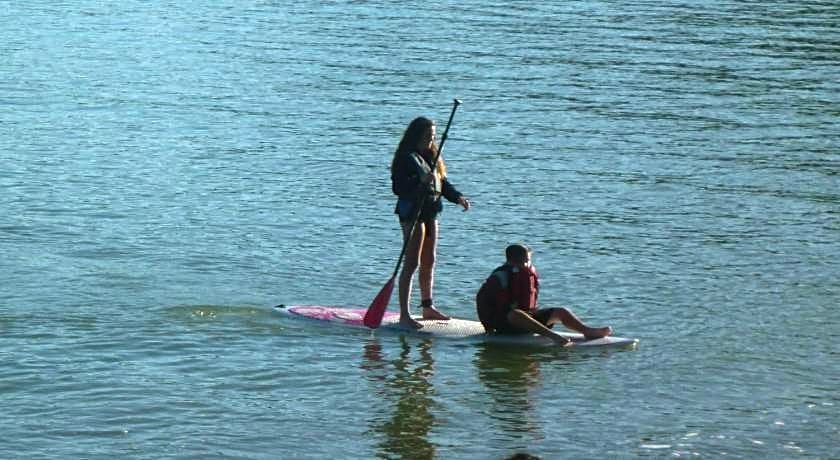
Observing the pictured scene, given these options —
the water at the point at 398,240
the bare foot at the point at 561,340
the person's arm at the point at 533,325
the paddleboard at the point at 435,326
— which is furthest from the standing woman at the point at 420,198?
the bare foot at the point at 561,340

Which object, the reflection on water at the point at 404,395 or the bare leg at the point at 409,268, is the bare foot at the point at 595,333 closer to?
the reflection on water at the point at 404,395

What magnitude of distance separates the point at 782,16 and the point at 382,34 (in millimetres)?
12051

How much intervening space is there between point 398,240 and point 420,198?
5201 mm

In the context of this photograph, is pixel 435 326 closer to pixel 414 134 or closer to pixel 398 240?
pixel 414 134

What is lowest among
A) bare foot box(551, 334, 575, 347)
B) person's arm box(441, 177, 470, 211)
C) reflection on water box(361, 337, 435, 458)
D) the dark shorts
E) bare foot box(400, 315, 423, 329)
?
reflection on water box(361, 337, 435, 458)

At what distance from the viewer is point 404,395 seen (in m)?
14.9

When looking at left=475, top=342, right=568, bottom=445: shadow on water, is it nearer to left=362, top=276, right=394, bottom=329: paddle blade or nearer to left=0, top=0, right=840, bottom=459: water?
left=0, top=0, right=840, bottom=459: water

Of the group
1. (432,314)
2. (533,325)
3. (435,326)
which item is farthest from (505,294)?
(432,314)

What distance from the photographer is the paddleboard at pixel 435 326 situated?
16484 mm

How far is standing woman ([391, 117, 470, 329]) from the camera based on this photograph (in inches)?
645

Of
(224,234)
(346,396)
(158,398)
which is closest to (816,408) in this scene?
(346,396)

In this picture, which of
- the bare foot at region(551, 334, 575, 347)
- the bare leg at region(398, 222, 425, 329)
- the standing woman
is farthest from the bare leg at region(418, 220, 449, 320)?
the bare foot at region(551, 334, 575, 347)

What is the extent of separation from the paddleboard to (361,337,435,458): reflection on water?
244 mm

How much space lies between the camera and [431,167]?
16.5 m
